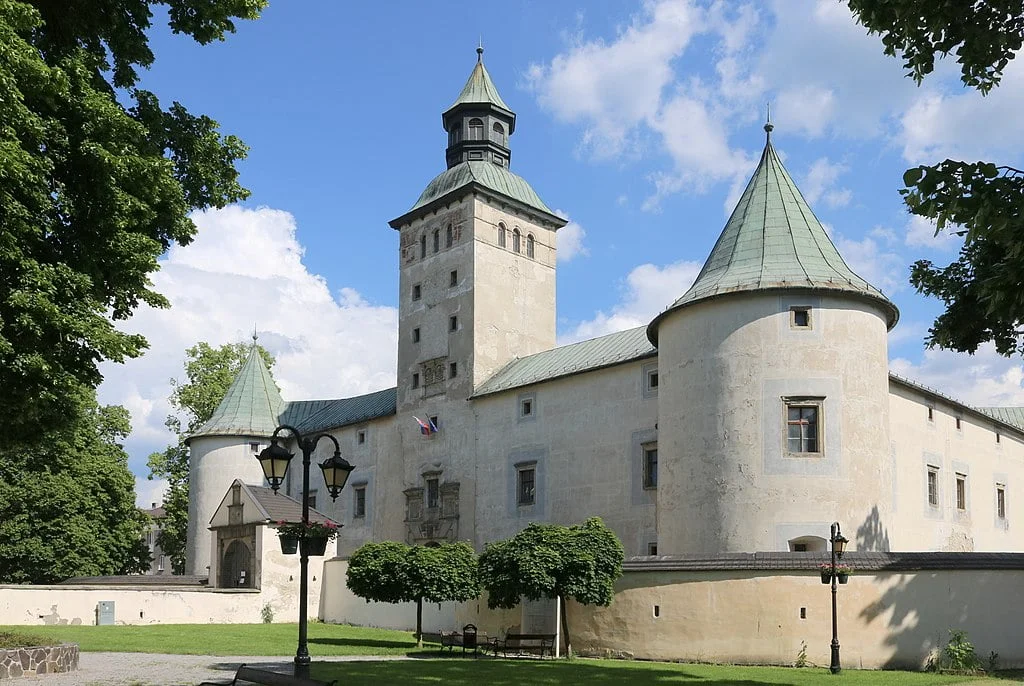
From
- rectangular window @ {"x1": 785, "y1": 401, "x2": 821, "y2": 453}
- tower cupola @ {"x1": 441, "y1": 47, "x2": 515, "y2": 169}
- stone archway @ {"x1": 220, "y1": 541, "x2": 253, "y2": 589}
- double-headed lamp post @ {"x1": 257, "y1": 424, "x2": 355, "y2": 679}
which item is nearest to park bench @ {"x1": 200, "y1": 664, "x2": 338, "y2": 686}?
double-headed lamp post @ {"x1": 257, "y1": 424, "x2": 355, "y2": 679}

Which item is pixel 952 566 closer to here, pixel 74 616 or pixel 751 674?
pixel 751 674

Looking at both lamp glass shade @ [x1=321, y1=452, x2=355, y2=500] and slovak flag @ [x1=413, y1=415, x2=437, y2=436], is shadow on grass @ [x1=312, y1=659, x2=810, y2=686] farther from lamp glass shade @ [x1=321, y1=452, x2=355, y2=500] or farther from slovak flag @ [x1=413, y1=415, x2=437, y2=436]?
slovak flag @ [x1=413, y1=415, x2=437, y2=436]

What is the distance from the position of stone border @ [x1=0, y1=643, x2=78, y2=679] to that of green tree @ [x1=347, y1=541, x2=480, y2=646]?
36.1 feet

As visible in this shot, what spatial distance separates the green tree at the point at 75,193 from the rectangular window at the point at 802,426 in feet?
55.3

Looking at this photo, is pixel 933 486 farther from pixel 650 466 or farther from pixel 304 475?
pixel 304 475

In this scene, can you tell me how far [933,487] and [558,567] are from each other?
57.4 ft

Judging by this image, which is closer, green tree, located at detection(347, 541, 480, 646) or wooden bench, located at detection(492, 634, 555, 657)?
wooden bench, located at detection(492, 634, 555, 657)

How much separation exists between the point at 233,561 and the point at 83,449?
10.6 meters

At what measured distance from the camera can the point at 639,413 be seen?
34750 millimetres

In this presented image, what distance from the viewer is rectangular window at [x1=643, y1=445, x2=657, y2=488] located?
33.9 meters

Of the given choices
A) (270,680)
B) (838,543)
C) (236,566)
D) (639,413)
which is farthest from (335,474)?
(236,566)

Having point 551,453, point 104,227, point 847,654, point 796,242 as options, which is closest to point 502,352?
point 551,453

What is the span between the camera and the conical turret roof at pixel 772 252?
92.6ft

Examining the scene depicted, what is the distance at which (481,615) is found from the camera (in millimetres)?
29766
